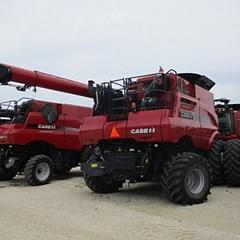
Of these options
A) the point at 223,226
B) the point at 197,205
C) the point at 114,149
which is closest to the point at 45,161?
the point at 114,149

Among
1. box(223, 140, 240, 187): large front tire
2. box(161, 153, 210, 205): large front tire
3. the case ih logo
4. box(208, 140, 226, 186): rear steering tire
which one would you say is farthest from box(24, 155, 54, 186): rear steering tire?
box(223, 140, 240, 187): large front tire

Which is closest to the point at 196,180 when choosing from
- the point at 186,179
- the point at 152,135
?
the point at 186,179

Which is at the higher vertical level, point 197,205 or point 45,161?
point 45,161

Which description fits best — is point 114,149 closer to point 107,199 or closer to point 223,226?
point 107,199

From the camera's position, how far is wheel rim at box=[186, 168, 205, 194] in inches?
378

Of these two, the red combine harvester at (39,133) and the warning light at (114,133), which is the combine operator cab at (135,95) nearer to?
the warning light at (114,133)

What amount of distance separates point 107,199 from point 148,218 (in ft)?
8.15

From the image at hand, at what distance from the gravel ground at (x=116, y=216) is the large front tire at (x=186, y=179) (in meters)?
0.23

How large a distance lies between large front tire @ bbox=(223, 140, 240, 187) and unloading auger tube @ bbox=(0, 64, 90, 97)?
5.76 metres

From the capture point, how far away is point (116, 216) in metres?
8.19

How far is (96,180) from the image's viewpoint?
11086 millimetres

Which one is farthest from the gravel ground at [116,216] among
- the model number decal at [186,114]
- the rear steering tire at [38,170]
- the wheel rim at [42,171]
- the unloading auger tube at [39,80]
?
the unloading auger tube at [39,80]

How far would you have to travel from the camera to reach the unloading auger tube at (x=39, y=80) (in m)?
12.8

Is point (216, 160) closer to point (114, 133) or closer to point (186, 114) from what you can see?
point (186, 114)
